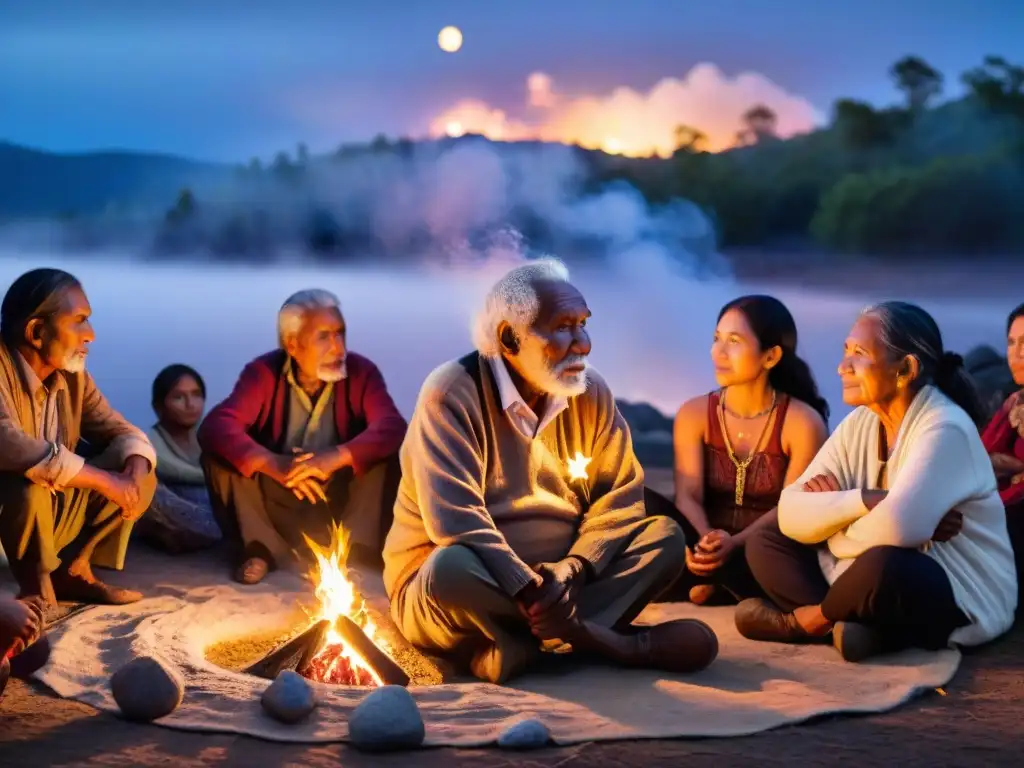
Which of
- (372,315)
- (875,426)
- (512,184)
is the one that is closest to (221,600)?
(875,426)

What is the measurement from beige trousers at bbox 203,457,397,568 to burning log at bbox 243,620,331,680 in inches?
63.0

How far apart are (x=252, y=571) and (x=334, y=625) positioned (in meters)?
1.47

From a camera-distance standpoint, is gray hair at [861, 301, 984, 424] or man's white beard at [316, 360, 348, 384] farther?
man's white beard at [316, 360, 348, 384]

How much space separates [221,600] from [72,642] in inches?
34.8

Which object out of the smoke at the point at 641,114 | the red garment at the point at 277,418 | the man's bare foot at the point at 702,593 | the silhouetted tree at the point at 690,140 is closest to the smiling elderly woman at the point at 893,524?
the man's bare foot at the point at 702,593

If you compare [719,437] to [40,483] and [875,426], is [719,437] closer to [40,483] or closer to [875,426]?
[875,426]

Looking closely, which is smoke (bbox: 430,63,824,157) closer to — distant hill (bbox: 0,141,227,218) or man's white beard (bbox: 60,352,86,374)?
distant hill (bbox: 0,141,227,218)

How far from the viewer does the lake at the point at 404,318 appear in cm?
1013

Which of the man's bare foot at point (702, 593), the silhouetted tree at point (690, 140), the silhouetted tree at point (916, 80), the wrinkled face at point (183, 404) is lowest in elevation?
the man's bare foot at point (702, 593)

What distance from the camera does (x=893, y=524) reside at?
199 inches

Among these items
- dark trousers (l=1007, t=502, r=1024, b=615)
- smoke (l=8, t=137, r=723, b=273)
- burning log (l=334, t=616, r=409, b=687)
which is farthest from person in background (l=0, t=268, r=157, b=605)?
smoke (l=8, t=137, r=723, b=273)

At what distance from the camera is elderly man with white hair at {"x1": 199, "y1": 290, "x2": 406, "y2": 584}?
654 centimetres

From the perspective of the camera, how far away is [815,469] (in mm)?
5594

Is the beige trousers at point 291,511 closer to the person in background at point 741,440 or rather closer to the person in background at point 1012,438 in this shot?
the person in background at point 741,440
